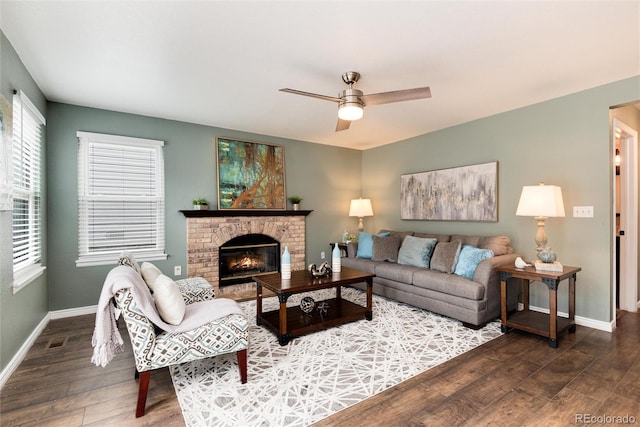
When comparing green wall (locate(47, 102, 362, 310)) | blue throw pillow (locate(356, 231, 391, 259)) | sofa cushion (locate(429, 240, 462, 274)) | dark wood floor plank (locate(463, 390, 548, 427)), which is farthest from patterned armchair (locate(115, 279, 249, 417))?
blue throw pillow (locate(356, 231, 391, 259))

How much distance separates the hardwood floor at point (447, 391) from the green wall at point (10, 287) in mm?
222

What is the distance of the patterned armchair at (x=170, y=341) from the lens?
1911 mm

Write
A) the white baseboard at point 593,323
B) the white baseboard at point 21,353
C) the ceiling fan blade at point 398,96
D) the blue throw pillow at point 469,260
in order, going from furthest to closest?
the blue throw pillow at point 469,260
the white baseboard at point 593,323
the ceiling fan blade at point 398,96
the white baseboard at point 21,353

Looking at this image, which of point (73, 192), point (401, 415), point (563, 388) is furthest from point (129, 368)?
point (563, 388)

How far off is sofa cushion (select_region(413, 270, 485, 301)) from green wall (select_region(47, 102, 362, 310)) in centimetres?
232

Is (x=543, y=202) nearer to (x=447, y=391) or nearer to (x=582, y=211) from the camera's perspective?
(x=582, y=211)

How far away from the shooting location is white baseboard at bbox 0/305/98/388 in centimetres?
232

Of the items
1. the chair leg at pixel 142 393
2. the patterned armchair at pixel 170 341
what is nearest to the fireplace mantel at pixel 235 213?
the patterned armchair at pixel 170 341

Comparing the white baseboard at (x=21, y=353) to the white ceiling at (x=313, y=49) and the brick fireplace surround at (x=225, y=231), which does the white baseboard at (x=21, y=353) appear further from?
the white ceiling at (x=313, y=49)

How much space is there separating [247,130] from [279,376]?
371 centimetres

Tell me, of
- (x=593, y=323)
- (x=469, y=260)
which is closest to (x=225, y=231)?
(x=469, y=260)

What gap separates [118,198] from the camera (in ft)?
13.1

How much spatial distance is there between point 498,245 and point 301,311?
8.19 feet
